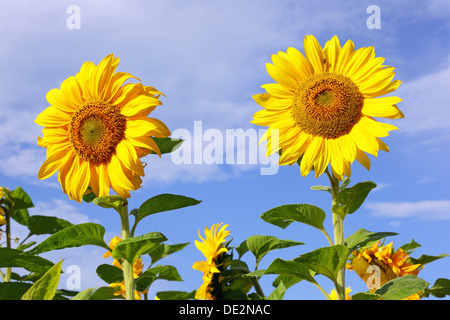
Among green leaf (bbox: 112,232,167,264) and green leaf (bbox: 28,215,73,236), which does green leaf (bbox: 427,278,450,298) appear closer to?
green leaf (bbox: 112,232,167,264)

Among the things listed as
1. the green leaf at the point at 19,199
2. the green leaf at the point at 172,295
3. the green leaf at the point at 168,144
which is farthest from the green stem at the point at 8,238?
the green leaf at the point at 168,144

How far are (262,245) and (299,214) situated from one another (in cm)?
39

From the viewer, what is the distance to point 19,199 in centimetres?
372

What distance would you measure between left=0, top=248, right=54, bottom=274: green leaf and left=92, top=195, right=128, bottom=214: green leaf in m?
0.45

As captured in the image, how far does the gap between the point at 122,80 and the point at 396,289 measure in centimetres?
174

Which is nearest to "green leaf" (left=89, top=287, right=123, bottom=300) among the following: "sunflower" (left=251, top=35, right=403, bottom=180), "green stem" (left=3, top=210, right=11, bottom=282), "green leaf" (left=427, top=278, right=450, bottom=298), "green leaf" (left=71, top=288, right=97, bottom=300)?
"green leaf" (left=71, top=288, right=97, bottom=300)

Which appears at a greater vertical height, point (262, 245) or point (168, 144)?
point (168, 144)

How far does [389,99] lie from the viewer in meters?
2.61

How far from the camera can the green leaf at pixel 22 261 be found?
8.12 feet

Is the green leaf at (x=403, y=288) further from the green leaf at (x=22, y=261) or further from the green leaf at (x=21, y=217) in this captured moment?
the green leaf at (x=21, y=217)

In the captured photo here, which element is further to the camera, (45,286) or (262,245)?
(262,245)

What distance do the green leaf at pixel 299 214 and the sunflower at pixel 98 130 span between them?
0.68 metres

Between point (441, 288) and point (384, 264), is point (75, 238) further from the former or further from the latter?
point (441, 288)

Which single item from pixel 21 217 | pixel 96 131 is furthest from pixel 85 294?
pixel 21 217
